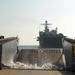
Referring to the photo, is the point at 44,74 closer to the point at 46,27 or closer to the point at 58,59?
the point at 58,59

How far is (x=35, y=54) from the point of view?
3278 cm

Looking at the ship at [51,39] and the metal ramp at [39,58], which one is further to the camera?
the ship at [51,39]

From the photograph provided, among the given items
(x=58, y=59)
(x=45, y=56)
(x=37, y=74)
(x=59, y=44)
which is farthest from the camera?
(x=59, y=44)

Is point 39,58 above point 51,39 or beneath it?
above

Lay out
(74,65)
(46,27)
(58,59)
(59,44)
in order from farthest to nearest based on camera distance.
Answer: (46,27) < (59,44) < (58,59) < (74,65)

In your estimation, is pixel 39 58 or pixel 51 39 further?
pixel 51 39

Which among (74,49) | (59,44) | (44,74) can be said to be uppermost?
(74,49)

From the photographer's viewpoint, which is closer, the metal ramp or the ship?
the metal ramp

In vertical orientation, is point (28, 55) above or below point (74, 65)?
Result: below

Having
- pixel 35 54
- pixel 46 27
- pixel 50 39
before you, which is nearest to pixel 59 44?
pixel 50 39

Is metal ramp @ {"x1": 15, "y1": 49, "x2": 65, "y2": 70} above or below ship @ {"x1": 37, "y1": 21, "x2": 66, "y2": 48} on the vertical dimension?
above

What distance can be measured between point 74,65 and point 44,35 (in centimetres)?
8976

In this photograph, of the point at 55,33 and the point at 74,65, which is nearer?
the point at 74,65

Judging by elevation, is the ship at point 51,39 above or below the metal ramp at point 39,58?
below
